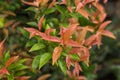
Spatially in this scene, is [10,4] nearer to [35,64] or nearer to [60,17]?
[60,17]

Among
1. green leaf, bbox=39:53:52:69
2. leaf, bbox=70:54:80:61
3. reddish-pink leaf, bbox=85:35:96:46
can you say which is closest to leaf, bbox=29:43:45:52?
green leaf, bbox=39:53:52:69

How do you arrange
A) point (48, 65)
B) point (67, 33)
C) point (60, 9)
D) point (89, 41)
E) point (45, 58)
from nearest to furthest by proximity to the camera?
1. point (67, 33)
2. point (45, 58)
3. point (60, 9)
4. point (89, 41)
5. point (48, 65)

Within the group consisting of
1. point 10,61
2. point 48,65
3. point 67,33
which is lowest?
point 48,65

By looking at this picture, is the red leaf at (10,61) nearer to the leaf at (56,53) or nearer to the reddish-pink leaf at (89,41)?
the leaf at (56,53)

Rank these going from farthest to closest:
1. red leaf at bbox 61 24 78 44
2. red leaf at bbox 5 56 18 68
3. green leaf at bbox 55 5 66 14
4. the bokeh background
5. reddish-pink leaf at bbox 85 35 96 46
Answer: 1. the bokeh background
2. reddish-pink leaf at bbox 85 35 96 46
3. green leaf at bbox 55 5 66 14
4. red leaf at bbox 5 56 18 68
5. red leaf at bbox 61 24 78 44

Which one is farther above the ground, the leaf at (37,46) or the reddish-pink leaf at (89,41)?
the leaf at (37,46)

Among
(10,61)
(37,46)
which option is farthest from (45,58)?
(10,61)

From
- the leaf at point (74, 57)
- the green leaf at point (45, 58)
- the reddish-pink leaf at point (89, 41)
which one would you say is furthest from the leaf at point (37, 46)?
the reddish-pink leaf at point (89, 41)

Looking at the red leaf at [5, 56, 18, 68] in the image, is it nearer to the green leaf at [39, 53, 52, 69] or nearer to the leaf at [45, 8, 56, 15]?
the green leaf at [39, 53, 52, 69]

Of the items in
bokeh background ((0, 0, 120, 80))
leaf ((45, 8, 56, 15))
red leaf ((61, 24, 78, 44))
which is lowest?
bokeh background ((0, 0, 120, 80))

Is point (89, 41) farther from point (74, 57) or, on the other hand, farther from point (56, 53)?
point (56, 53)

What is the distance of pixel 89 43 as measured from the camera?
2123mm

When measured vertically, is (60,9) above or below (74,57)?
above

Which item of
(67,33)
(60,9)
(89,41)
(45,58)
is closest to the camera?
(67,33)
